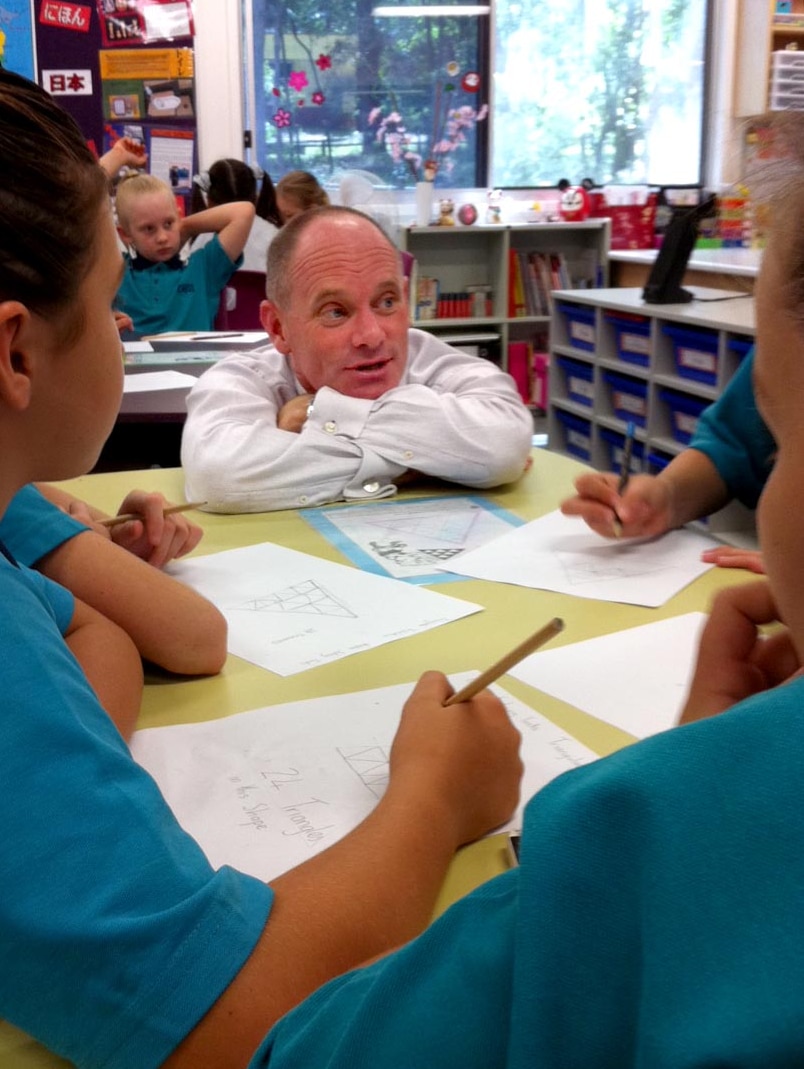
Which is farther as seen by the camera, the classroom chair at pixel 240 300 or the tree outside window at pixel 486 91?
the tree outside window at pixel 486 91

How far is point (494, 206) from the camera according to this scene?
219 inches

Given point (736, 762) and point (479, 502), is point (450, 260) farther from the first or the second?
point (736, 762)

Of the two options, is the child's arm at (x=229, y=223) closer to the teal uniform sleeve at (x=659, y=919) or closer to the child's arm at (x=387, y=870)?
the child's arm at (x=387, y=870)

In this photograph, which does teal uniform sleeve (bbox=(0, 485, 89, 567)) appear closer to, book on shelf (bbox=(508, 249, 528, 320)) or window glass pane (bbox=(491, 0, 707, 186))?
book on shelf (bbox=(508, 249, 528, 320))

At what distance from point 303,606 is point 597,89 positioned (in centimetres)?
532

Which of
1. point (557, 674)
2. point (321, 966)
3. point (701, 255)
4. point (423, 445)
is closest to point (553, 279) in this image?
point (701, 255)

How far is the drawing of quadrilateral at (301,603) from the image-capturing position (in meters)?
1.12

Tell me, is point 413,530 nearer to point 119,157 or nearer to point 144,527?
point 144,527

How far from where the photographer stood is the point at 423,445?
1546 millimetres

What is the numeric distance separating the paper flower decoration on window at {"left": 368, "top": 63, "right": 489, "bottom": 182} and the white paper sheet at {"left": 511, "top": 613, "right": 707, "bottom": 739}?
4.80m

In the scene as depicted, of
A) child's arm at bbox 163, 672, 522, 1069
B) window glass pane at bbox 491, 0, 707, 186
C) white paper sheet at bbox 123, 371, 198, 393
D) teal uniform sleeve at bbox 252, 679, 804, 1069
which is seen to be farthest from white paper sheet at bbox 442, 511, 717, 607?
window glass pane at bbox 491, 0, 707, 186

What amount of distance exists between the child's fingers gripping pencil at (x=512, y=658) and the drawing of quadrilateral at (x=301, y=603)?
342mm

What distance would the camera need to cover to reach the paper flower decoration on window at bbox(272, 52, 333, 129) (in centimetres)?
524

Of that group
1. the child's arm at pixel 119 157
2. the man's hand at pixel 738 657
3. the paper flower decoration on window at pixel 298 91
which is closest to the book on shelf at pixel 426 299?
the paper flower decoration on window at pixel 298 91
